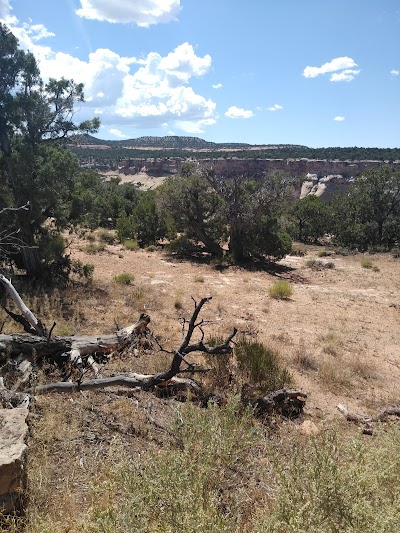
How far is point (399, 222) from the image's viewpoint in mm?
23656

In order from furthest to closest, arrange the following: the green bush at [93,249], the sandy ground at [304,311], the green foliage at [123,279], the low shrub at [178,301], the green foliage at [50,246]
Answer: the green bush at [93,249] → the green foliage at [123,279] → the green foliage at [50,246] → the low shrub at [178,301] → the sandy ground at [304,311]

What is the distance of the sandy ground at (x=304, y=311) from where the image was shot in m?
6.61

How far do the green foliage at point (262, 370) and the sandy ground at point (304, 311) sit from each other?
0.49m

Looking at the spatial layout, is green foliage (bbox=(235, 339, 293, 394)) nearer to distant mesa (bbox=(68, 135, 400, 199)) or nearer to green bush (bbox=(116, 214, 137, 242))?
green bush (bbox=(116, 214, 137, 242))

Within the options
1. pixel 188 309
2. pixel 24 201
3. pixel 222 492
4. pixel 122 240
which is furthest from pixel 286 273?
pixel 222 492

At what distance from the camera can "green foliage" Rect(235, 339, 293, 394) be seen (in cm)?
573

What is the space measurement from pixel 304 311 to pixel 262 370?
5521mm

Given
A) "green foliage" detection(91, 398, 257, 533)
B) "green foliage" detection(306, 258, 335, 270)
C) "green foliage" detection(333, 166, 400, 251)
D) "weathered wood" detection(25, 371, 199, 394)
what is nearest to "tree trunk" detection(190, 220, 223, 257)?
"green foliage" detection(306, 258, 335, 270)

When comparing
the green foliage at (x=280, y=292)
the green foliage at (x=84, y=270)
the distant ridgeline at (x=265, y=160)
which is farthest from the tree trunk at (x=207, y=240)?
the distant ridgeline at (x=265, y=160)

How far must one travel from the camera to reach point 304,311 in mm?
11047

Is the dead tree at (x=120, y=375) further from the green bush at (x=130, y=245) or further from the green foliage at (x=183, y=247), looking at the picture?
the green bush at (x=130, y=245)

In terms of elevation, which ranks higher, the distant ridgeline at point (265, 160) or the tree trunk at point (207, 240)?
the distant ridgeline at point (265, 160)

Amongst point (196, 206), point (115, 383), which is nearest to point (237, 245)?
point (196, 206)

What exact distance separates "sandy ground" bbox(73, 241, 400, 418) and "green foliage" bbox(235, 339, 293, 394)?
0.49m
